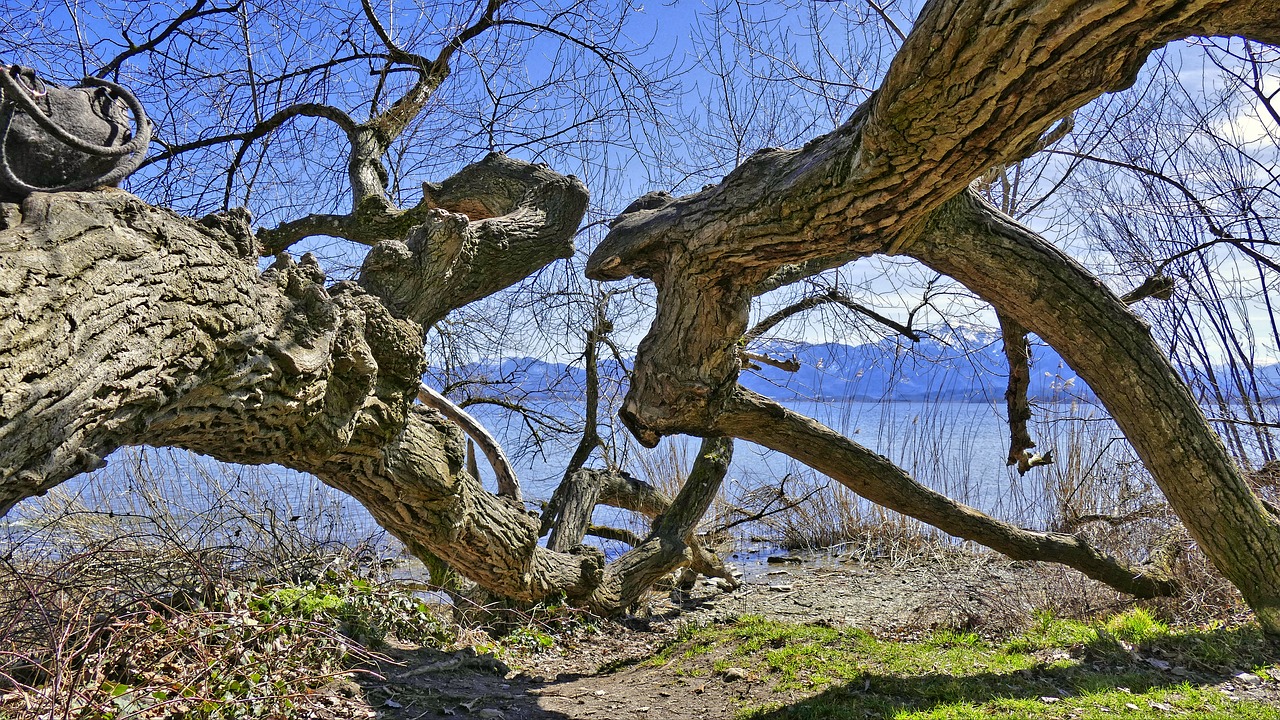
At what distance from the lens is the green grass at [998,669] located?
3141 millimetres

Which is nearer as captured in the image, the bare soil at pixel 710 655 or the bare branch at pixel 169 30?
the bare soil at pixel 710 655

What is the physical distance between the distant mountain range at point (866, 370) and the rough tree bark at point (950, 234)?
1.53m

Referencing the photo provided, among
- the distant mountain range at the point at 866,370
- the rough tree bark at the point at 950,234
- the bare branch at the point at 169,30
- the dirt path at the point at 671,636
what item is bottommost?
the dirt path at the point at 671,636

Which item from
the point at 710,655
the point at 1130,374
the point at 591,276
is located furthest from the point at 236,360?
the point at 1130,374

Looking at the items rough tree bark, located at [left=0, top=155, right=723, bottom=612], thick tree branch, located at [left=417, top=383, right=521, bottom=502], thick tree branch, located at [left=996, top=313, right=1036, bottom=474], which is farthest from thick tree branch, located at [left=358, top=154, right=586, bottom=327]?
thick tree branch, located at [left=996, top=313, right=1036, bottom=474]

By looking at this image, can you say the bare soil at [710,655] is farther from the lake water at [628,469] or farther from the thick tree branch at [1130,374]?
the lake water at [628,469]

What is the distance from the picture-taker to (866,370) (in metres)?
6.34

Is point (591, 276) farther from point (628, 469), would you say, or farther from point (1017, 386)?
point (628, 469)

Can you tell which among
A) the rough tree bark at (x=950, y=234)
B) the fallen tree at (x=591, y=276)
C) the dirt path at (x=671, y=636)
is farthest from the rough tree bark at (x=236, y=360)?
the rough tree bark at (x=950, y=234)

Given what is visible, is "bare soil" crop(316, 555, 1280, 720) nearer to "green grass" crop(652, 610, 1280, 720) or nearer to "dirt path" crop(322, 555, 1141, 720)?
"dirt path" crop(322, 555, 1141, 720)

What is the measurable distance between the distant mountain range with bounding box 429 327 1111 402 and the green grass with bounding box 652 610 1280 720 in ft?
6.34

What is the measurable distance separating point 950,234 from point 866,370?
2.82 metres

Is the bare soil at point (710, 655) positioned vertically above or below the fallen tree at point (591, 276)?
below

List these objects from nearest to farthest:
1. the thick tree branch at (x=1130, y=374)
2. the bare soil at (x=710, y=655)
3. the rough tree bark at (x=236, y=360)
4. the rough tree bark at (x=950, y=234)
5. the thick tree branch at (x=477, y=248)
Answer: the rough tree bark at (x=236, y=360), the rough tree bark at (x=950, y=234), the bare soil at (x=710, y=655), the thick tree branch at (x=1130, y=374), the thick tree branch at (x=477, y=248)
